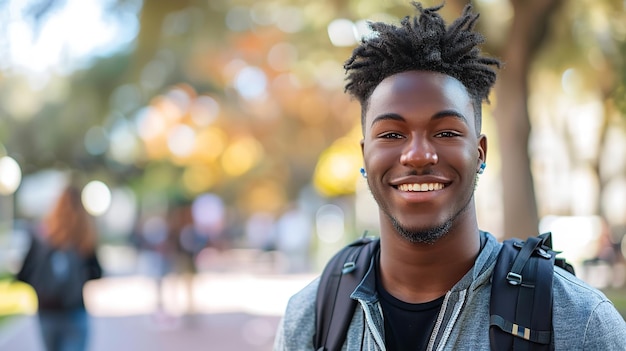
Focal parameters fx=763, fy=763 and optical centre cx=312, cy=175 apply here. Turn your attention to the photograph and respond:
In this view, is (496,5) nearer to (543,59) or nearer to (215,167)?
(543,59)

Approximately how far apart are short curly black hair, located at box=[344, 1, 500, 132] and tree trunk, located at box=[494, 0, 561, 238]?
222 inches

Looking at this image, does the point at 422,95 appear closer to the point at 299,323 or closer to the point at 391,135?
the point at 391,135

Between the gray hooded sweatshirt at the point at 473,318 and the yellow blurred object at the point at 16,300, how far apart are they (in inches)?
502

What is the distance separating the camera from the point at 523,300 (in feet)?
6.99

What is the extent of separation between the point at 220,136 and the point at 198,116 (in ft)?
4.54

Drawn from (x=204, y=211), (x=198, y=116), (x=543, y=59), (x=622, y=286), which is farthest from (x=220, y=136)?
(x=543, y=59)

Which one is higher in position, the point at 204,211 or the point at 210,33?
the point at 210,33

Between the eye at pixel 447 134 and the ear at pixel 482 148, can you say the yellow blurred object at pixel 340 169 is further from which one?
the eye at pixel 447 134

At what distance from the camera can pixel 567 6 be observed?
30.5 feet

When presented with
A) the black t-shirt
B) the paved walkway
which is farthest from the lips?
the paved walkway

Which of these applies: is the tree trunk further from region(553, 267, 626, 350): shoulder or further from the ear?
region(553, 267, 626, 350): shoulder

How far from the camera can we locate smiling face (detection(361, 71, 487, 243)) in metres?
2.26

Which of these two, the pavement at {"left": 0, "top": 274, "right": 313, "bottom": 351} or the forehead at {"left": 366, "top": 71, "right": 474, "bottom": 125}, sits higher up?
the forehead at {"left": 366, "top": 71, "right": 474, "bottom": 125}

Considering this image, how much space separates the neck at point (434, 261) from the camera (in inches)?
93.0
